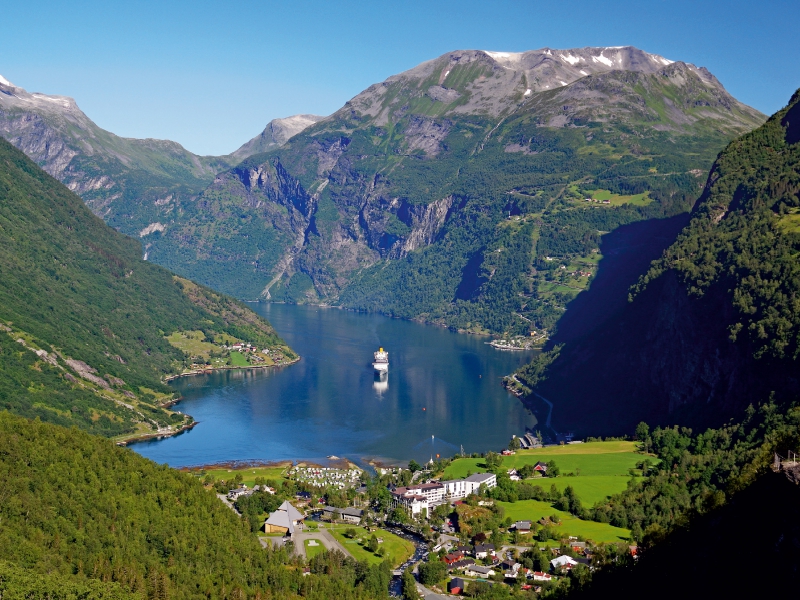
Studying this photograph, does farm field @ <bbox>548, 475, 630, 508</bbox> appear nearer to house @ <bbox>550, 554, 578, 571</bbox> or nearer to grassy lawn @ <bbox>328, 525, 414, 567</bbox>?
house @ <bbox>550, 554, 578, 571</bbox>

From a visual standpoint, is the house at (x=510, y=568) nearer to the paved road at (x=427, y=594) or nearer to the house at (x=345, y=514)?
the paved road at (x=427, y=594)

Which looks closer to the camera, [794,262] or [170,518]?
[170,518]

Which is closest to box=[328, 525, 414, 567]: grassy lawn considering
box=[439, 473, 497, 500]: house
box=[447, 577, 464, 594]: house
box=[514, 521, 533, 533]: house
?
box=[447, 577, 464, 594]: house

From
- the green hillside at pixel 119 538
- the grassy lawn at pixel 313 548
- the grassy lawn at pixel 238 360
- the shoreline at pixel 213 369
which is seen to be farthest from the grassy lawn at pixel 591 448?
the grassy lawn at pixel 238 360

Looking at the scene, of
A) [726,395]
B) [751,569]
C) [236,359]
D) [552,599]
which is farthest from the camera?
[236,359]

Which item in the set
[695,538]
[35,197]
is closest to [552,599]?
[695,538]

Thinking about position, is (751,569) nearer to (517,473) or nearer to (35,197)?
(517,473)
